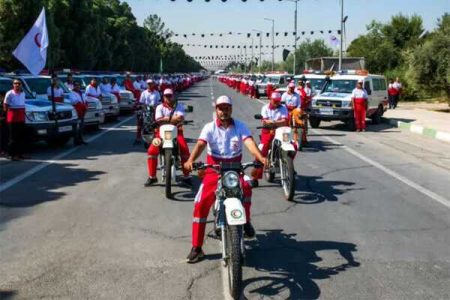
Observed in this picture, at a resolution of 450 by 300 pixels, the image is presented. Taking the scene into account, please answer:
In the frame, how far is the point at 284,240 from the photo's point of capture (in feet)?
21.6

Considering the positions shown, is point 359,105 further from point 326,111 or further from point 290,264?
point 290,264

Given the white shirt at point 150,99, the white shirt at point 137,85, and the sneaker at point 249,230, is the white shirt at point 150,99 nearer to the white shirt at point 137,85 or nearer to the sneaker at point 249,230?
the sneaker at point 249,230

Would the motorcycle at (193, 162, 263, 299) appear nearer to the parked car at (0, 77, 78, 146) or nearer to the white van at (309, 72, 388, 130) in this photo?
the parked car at (0, 77, 78, 146)

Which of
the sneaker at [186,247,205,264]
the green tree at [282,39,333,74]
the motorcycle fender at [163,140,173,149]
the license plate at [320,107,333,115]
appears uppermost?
the green tree at [282,39,333,74]

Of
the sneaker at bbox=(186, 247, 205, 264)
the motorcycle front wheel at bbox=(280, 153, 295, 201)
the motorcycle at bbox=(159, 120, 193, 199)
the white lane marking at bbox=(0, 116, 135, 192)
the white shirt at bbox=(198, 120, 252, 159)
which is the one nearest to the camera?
the sneaker at bbox=(186, 247, 205, 264)

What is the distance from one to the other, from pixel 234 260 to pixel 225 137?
1.52m

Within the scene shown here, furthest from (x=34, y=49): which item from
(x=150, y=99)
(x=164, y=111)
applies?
(x=164, y=111)

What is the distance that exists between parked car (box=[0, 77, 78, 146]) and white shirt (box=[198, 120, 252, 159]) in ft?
28.0

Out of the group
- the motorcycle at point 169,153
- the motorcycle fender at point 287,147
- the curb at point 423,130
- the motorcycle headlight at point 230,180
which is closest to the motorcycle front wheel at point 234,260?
the motorcycle headlight at point 230,180

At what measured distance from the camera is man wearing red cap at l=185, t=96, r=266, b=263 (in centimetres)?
565

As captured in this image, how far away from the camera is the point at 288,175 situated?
28.6ft

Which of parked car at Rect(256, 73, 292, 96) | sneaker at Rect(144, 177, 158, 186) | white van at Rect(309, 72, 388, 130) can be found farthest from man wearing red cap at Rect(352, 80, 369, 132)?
parked car at Rect(256, 73, 292, 96)

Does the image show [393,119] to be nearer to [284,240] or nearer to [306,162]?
[306,162]

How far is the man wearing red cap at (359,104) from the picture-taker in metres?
19.1
